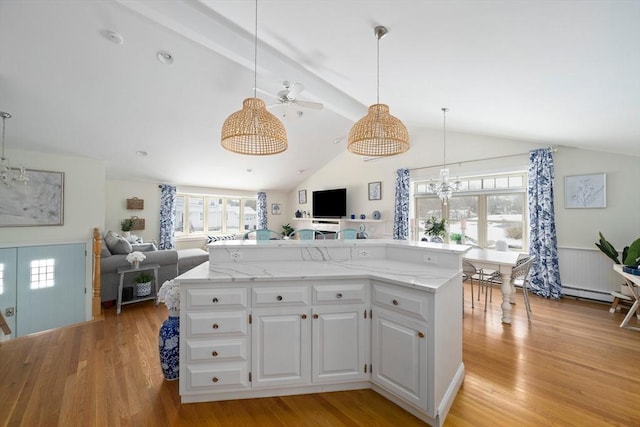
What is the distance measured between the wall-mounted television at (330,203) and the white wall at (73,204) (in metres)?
4.91

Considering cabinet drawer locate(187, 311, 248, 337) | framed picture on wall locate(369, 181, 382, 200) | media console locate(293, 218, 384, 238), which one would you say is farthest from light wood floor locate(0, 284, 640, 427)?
framed picture on wall locate(369, 181, 382, 200)

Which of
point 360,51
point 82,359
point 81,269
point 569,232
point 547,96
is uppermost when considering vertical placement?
point 360,51

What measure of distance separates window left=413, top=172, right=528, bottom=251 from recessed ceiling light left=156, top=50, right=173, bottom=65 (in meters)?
Result: 5.15

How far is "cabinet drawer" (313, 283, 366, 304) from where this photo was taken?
1.87 metres

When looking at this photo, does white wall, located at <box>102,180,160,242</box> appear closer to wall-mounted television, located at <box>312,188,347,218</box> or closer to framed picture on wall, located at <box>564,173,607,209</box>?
wall-mounted television, located at <box>312,188,347,218</box>

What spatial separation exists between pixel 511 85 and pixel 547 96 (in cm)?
40

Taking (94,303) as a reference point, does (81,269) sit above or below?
above

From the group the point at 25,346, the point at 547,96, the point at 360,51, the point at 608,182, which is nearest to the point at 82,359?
the point at 25,346

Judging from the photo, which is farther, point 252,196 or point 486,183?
point 252,196

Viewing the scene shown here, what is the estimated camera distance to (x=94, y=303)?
358 cm

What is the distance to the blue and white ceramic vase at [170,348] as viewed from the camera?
2.08 meters

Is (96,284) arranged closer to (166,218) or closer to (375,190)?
(166,218)

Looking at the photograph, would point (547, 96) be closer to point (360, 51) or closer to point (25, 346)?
point (360, 51)

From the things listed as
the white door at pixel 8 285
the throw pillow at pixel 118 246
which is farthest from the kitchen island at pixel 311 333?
the white door at pixel 8 285
